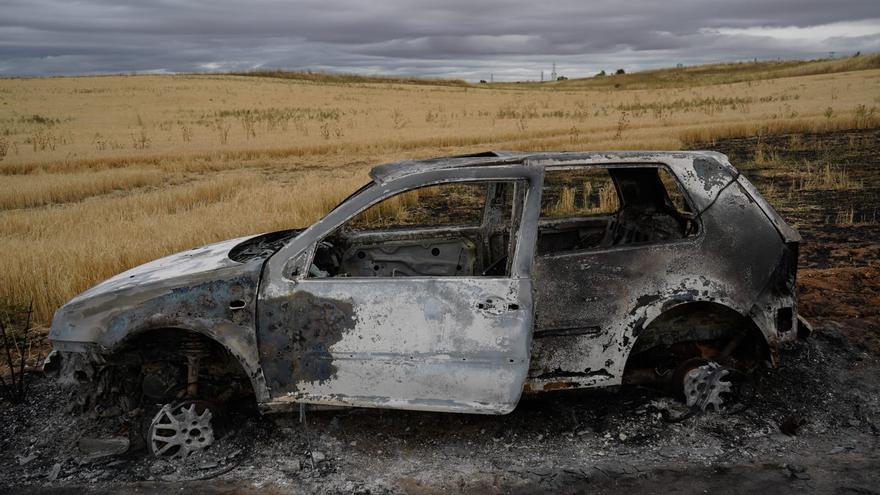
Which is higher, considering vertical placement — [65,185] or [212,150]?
[212,150]

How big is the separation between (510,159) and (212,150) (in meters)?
19.7

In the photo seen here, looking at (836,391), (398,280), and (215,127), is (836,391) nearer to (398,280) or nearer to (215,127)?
(398,280)

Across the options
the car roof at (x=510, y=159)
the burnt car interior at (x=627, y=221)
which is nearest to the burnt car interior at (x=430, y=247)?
the burnt car interior at (x=627, y=221)

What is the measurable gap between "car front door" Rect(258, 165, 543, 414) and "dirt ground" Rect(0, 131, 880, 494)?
0.43 m

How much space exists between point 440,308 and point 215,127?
31.2 m

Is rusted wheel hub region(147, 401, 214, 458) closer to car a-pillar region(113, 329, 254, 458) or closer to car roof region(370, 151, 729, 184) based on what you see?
car a-pillar region(113, 329, 254, 458)

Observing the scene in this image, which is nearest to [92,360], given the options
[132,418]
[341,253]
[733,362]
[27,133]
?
[132,418]

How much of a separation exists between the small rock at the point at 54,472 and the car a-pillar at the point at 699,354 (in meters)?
3.65

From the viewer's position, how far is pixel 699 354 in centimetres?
492

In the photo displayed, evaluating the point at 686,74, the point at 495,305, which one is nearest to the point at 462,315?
the point at 495,305

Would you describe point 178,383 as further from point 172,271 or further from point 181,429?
point 172,271

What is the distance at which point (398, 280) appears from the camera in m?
4.11

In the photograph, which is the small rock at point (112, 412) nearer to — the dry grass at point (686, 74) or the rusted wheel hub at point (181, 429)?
the rusted wheel hub at point (181, 429)

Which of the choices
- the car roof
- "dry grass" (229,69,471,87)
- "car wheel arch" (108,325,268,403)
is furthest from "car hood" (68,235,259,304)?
"dry grass" (229,69,471,87)
